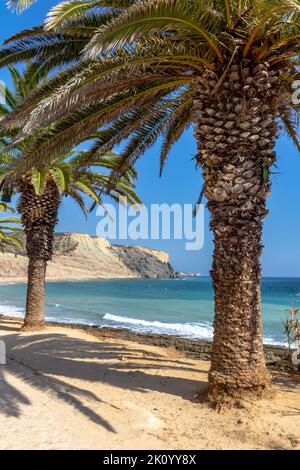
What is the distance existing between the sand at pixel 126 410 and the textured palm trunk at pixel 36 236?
4.33 meters

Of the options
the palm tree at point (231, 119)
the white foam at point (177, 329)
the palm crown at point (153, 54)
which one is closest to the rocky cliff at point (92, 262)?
the white foam at point (177, 329)

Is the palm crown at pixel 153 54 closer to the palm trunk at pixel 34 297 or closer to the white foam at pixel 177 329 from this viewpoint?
the palm trunk at pixel 34 297

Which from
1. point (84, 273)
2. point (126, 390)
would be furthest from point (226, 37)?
point (84, 273)

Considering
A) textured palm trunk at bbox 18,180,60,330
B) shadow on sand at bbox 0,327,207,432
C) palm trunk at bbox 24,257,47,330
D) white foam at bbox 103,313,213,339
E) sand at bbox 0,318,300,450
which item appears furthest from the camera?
white foam at bbox 103,313,213,339

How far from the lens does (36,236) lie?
12.3 metres

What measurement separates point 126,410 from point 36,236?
8232 mm

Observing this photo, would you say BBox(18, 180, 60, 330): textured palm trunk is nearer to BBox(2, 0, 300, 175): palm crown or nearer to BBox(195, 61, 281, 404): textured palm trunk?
BBox(2, 0, 300, 175): palm crown

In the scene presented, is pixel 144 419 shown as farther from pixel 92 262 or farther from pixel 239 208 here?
pixel 92 262

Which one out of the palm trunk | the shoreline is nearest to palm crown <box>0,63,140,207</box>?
the palm trunk

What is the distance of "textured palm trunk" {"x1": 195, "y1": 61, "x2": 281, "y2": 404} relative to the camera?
5363 mm

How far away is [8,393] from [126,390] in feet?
6.00

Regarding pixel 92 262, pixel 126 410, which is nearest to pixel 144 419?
pixel 126 410

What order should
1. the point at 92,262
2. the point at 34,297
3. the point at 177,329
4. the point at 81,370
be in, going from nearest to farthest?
1. the point at 81,370
2. the point at 34,297
3. the point at 177,329
4. the point at 92,262

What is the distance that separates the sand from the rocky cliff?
238 feet
